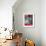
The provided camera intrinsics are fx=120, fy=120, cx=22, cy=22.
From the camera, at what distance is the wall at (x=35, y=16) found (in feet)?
14.6

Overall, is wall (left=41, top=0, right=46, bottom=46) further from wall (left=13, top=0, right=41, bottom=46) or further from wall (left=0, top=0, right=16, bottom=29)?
wall (left=0, top=0, right=16, bottom=29)

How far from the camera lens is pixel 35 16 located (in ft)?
14.7

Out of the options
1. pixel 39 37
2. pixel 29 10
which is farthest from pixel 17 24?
pixel 39 37

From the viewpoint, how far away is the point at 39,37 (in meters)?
4.52

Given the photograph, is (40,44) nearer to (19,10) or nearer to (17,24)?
(17,24)

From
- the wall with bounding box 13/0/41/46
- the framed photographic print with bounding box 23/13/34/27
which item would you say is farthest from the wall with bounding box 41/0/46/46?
the framed photographic print with bounding box 23/13/34/27

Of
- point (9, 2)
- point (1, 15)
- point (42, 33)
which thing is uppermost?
point (9, 2)

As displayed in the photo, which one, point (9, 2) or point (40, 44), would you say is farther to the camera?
point (40, 44)

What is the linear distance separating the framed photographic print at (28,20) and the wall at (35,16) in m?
0.11

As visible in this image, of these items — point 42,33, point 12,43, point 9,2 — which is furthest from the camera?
point 42,33

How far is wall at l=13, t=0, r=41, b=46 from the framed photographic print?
0.37ft

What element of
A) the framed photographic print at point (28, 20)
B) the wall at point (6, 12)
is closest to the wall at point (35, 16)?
the framed photographic print at point (28, 20)

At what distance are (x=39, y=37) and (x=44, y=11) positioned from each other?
1.02m

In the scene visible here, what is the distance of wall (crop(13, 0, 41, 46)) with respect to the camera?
4453 millimetres
